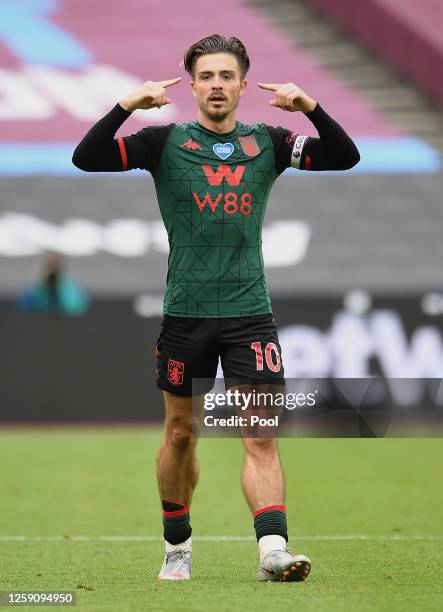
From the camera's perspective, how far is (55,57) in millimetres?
22312

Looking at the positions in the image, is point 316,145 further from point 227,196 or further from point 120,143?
point 120,143

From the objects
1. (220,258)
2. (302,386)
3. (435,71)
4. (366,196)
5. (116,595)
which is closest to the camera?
(116,595)

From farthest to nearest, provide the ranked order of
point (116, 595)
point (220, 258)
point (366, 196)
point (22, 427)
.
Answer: point (366, 196), point (22, 427), point (220, 258), point (116, 595)

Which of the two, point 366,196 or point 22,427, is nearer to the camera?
point 22,427

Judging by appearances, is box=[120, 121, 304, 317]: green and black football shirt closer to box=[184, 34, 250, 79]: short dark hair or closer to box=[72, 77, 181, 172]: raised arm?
box=[72, 77, 181, 172]: raised arm

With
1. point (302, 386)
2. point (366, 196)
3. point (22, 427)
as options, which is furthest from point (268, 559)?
point (366, 196)

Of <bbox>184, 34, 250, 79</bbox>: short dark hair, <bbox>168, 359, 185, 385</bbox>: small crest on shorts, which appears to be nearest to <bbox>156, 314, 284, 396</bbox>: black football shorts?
<bbox>168, 359, 185, 385</bbox>: small crest on shorts

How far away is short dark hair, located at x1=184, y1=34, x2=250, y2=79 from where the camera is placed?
575cm

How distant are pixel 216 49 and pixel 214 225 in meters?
0.75

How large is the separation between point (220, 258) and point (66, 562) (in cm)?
175

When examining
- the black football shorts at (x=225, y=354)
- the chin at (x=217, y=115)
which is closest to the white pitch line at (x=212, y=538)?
the black football shorts at (x=225, y=354)

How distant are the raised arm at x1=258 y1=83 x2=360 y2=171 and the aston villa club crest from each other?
96mm

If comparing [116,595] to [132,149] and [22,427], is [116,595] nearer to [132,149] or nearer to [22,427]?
[132,149]

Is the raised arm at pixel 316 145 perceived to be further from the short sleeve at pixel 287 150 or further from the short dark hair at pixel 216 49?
the short dark hair at pixel 216 49
